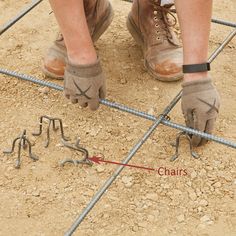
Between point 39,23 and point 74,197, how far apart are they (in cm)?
113

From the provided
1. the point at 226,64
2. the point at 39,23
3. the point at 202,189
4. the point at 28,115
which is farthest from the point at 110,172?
the point at 39,23

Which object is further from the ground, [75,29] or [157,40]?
[75,29]

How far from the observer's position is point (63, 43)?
2.16 metres

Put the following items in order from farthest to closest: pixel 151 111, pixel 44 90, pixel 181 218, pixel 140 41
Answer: pixel 140 41 → pixel 44 90 → pixel 151 111 → pixel 181 218

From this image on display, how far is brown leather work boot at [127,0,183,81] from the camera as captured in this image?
2107 millimetres

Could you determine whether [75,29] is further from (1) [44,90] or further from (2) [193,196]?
(2) [193,196]

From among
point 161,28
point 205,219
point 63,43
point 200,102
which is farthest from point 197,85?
point 63,43

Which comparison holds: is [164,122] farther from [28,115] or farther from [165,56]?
[28,115]

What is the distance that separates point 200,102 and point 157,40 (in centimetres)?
52

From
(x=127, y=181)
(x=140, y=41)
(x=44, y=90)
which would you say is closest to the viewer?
(x=127, y=181)

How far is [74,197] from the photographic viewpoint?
1.70m

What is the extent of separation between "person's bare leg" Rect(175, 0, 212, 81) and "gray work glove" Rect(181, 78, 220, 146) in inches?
1.3

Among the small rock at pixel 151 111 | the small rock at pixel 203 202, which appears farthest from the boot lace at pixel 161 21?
the small rock at pixel 203 202

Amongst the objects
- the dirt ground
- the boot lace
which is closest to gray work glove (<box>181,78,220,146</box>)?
the dirt ground
